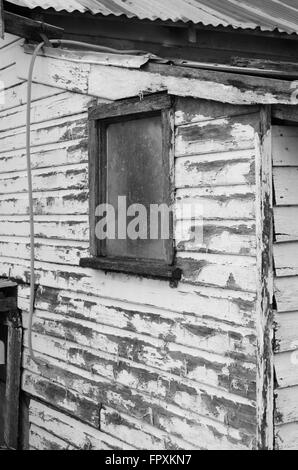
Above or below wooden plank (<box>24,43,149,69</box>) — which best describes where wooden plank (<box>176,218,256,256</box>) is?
below

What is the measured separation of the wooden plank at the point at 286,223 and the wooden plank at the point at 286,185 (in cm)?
5

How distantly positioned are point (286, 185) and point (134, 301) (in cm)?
161

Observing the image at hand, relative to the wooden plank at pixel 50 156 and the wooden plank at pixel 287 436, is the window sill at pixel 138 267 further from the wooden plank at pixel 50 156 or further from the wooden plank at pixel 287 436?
the wooden plank at pixel 287 436

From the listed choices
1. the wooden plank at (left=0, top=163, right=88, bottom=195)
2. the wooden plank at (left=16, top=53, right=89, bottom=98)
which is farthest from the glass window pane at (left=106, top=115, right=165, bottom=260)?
the wooden plank at (left=16, top=53, right=89, bottom=98)

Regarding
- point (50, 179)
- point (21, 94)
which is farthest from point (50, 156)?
point (21, 94)

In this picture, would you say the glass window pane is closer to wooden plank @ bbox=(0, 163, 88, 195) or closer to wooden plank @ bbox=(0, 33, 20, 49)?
wooden plank @ bbox=(0, 163, 88, 195)

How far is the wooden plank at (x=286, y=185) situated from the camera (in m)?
4.28

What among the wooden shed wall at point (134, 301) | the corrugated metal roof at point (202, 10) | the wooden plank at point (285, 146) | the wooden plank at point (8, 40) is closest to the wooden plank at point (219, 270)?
the wooden shed wall at point (134, 301)

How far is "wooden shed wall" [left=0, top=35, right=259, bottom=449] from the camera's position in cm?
443

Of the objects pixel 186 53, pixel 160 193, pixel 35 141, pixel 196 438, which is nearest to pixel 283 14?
pixel 186 53

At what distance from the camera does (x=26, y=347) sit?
688 cm

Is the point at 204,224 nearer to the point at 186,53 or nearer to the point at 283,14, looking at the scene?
the point at 186,53

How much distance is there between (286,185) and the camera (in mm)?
4328

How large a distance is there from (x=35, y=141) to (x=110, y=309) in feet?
6.31
